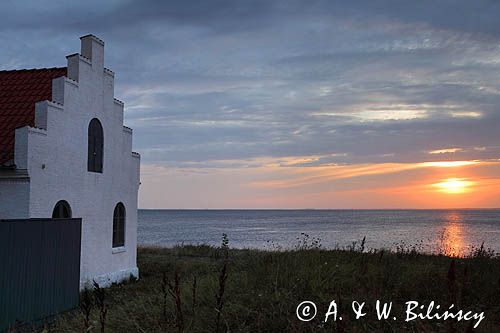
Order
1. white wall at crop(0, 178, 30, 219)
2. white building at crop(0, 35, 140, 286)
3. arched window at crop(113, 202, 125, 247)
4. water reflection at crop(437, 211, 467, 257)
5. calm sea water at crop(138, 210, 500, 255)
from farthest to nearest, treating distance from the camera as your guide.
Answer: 1. calm sea water at crop(138, 210, 500, 255)
2. water reflection at crop(437, 211, 467, 257)
3. arched window at crop(113, 202, 125, 247)
4. white building at crop(0, 35, 140, 286)
5. white wall at crop(0, 178, 30, 219)

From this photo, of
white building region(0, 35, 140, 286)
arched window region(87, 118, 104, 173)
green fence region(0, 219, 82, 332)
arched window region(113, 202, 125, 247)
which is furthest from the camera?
arched window region(113, 202, 125, 247)

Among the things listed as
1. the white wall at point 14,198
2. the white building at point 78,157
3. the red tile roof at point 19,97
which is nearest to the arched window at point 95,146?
the white building at point 78,157

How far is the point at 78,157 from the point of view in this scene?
50.9 feet

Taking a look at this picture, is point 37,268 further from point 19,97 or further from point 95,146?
point 19,97

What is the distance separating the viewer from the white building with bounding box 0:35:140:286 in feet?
43.8

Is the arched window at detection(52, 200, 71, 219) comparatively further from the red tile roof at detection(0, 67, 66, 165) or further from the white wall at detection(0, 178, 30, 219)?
the red tile roof at detection(0, 67, 66, 165)

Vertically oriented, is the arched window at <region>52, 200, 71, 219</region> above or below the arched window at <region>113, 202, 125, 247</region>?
above

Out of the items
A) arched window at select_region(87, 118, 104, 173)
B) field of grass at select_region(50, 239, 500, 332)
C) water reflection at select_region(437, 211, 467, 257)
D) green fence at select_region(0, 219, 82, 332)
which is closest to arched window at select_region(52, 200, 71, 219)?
green fence at select_region(0, 219, 82, 332)

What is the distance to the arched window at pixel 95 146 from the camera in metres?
16.4

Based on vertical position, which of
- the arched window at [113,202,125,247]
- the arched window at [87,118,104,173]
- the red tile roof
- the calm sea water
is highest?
the red tile roof

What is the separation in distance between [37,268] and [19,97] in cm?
664

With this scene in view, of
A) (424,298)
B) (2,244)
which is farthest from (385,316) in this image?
(2,244)

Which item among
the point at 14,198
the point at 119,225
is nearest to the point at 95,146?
the point at 119,225

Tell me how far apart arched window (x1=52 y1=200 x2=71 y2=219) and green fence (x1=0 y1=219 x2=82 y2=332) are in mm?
1172
